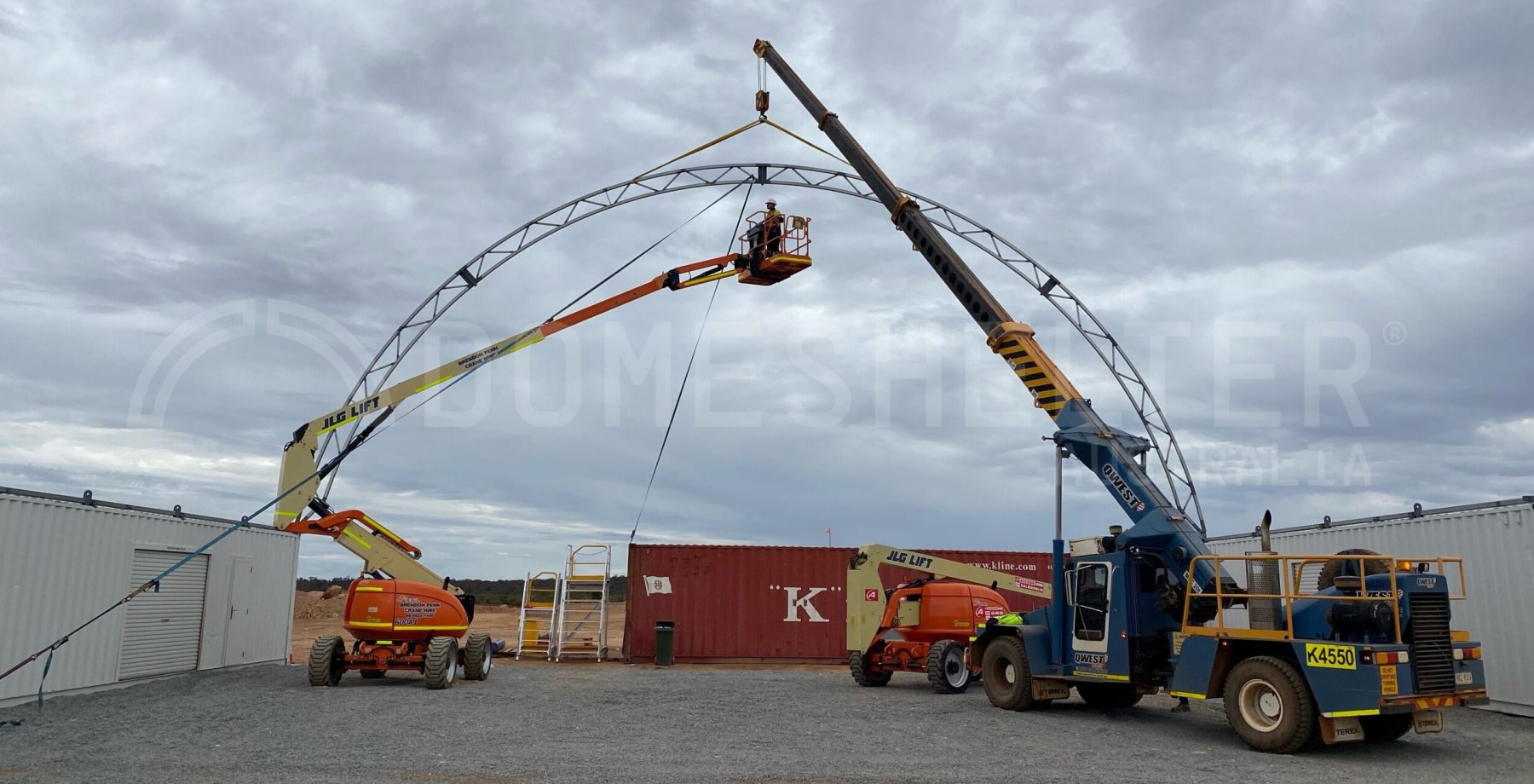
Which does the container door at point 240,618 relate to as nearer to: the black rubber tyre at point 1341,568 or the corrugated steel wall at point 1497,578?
the black rubber tyre at point 1341,568

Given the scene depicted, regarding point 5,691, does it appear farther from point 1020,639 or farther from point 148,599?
point 1020,639

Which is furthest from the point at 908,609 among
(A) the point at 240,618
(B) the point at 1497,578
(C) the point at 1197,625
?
(A) the point at 240,618

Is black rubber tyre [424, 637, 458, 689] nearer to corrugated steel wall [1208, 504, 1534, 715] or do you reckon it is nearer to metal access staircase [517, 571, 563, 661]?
metal access staircase [517, 571, 563, 661]

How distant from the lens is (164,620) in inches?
772

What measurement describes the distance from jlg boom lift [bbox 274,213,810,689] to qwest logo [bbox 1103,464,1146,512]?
8595 mm

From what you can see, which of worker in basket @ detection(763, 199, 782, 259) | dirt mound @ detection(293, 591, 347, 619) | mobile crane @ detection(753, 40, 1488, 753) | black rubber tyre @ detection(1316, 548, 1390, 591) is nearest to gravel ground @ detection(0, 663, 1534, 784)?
mobile crane @ detection(753, 40, 1488, 753)

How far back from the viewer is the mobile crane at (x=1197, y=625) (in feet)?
40.2

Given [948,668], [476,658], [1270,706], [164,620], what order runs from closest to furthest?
[1270,706] → [164,620] → [948,668] → [476,658]

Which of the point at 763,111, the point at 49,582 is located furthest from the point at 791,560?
the point at 49,582

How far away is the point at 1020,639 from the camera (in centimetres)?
1706

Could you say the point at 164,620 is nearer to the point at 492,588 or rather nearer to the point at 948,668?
the point at 948,668

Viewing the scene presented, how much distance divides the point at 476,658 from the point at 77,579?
6.94 meters

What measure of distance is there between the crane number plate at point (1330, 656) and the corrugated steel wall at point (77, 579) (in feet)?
56.7

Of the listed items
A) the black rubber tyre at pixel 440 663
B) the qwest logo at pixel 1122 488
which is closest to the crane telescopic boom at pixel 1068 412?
the qwest logo at pixel 1122 488
